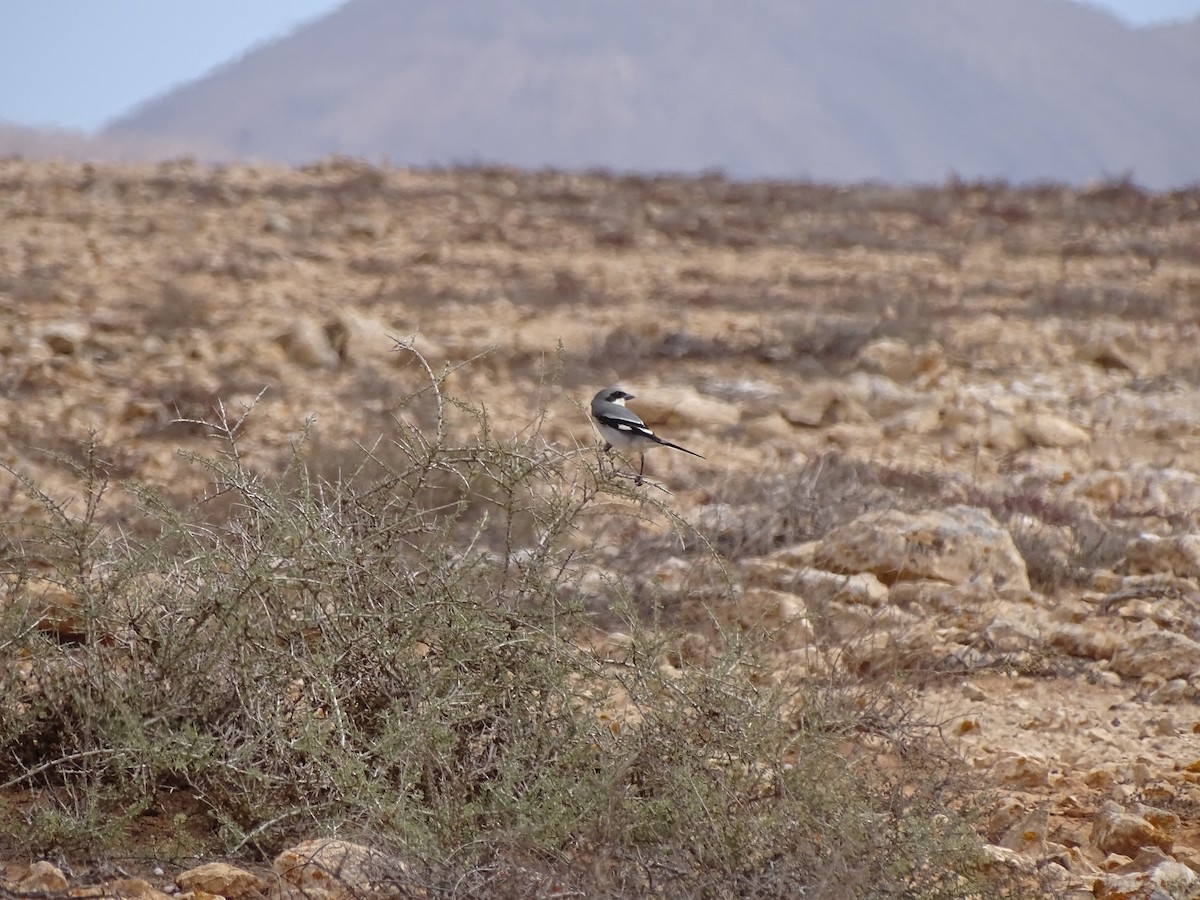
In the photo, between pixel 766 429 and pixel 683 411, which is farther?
pixel 683 411

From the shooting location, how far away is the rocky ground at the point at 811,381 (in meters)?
4.03

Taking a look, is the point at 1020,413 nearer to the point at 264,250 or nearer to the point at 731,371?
the point at 731,371

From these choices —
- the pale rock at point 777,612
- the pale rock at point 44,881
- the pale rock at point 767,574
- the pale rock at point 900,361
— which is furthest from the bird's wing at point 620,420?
the pale rock at point 900,361

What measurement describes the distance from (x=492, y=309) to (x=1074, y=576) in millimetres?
6100

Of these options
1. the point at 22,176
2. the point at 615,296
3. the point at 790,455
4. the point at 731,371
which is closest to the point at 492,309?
the point at 615,296

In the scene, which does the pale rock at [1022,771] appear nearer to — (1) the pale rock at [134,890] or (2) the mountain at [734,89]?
(1) the pale rock at [134,890]

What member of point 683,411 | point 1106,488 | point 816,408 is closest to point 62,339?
point 683,411

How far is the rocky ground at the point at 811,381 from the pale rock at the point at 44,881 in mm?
1546

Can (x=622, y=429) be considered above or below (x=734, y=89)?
below

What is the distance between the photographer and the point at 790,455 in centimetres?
656

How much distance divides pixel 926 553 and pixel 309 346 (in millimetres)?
4792

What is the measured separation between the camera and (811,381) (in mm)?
8484

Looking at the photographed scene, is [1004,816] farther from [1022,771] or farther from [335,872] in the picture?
[335,872]

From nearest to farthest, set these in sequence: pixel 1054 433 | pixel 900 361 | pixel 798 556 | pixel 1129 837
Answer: pixel 1129 837 → pixel 798 556 → pixel 1054 433 → pixel 900 361
